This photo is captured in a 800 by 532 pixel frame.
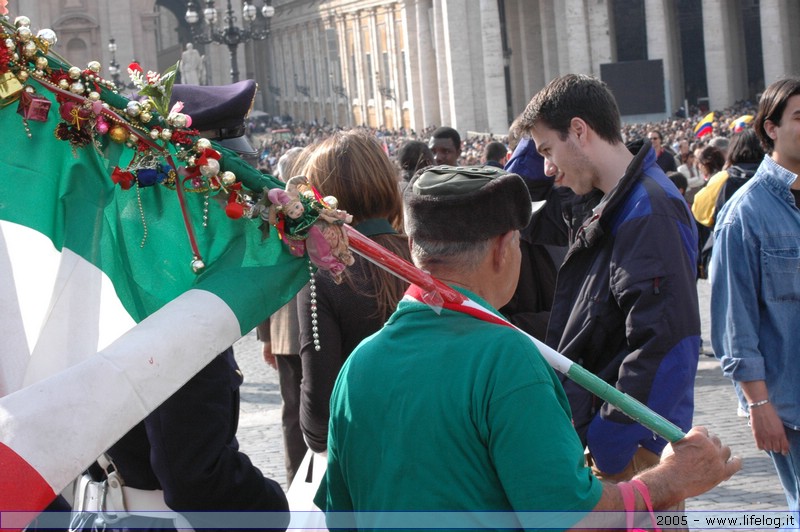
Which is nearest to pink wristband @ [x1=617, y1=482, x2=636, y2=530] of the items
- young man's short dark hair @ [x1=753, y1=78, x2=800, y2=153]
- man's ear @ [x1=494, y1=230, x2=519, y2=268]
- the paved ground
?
man's ear @ [x1=494, y1=230, x2=519, y2=268]

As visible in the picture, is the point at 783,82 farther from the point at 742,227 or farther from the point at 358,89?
the point at 358,89

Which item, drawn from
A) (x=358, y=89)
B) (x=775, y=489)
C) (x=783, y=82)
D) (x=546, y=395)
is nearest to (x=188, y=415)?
(x=546, y=395)

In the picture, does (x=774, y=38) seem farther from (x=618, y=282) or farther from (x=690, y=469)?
(x=690, y=469)

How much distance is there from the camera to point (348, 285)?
3309mm

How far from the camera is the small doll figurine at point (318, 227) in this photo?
2.29 metres

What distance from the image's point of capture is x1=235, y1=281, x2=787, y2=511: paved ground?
525 centimetres

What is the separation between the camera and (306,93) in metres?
60.2

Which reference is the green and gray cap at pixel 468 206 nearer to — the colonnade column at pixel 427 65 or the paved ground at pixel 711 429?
the paved ground at pixel 711 429

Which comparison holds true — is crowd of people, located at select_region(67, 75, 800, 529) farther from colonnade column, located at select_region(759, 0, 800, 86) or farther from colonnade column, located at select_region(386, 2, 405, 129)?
colonnade column, located at select_region(386, 2, 405, 129)

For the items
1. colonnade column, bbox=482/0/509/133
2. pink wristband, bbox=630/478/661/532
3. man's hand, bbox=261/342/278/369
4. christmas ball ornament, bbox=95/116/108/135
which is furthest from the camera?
colonnade column, bbox=482/0/509/133

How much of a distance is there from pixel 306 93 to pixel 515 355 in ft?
194

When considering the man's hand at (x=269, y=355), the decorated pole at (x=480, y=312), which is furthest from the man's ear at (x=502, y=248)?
the man's hand at (x=269, y=355)

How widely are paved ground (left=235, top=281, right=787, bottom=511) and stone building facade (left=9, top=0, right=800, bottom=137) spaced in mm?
26718

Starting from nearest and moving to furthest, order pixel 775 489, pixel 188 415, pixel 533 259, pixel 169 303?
pixel 169 303, pixel 188 415, pixel 533 259, pixel 775 489
